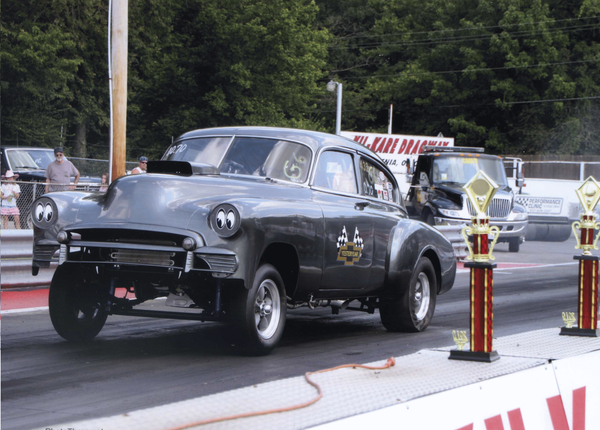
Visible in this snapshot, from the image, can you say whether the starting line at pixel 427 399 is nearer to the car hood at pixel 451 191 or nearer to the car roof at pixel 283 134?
the car roof at pixel 283 134

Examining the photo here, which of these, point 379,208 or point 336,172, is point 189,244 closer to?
point 336,172

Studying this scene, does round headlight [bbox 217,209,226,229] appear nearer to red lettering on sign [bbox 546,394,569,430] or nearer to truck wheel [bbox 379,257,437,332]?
truck wheel [bbox 379,257,437,332]

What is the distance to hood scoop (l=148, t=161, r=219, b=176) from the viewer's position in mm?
6852

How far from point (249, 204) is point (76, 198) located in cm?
149

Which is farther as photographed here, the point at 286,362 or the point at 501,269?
the point at 501,269

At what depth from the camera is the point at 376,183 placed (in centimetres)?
861

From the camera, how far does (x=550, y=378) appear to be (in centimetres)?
386

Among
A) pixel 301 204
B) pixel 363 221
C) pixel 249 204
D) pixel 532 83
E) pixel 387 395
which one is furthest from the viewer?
pixel 532 83

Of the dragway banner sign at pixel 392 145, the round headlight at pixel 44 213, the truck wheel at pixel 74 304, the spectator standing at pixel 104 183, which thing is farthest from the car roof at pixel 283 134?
the dragway banner sign at pixel 392 145

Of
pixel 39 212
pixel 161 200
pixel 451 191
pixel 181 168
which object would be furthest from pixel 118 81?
pixel 451 191

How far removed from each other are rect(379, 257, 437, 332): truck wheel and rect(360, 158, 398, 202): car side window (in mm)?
823

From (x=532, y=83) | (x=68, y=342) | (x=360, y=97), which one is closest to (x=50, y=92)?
(x=360, y=97)

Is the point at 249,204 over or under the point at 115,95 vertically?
under

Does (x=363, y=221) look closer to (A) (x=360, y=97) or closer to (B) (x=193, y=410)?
(B) (x=193, y=410)
